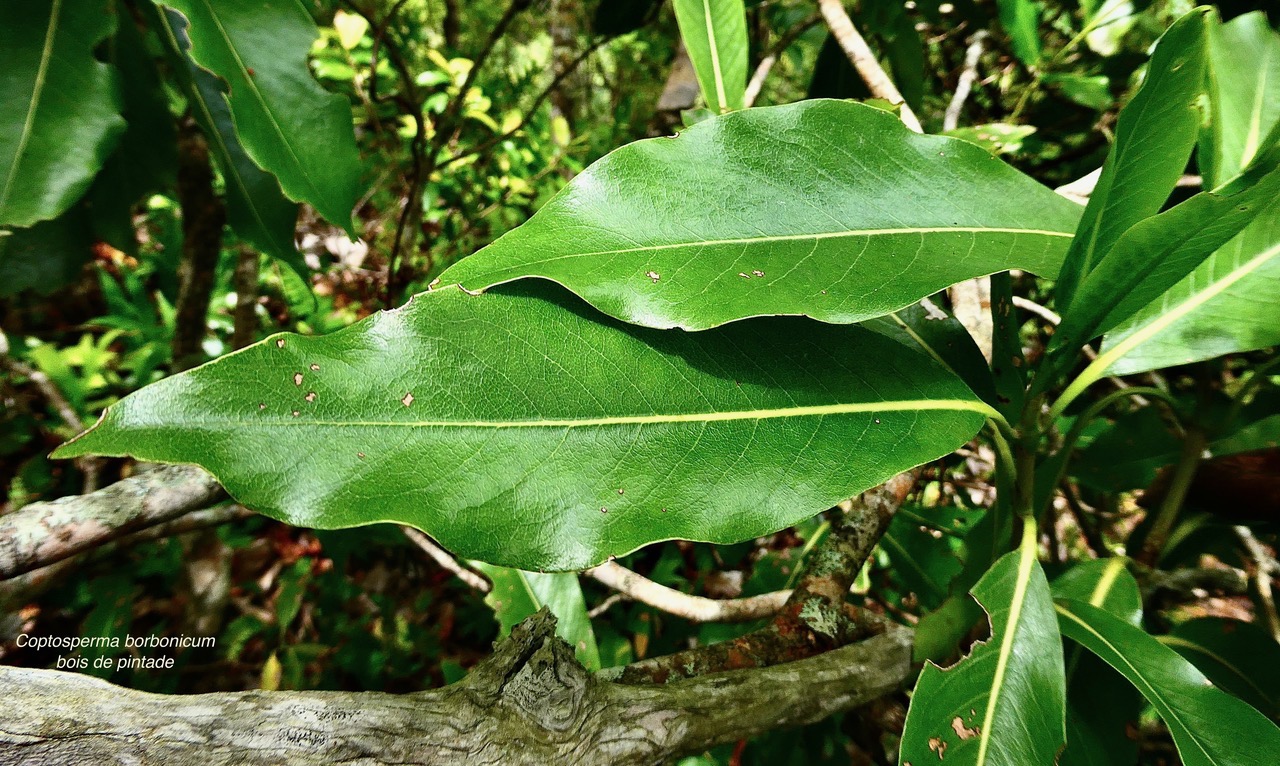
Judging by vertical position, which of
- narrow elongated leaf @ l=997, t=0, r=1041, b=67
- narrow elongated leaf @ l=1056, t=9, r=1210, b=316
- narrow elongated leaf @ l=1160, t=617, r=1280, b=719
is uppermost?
narrow elongated leaf @ l=997, t=0, r=1041, b=67

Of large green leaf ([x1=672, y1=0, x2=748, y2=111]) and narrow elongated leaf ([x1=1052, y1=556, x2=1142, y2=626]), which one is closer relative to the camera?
narrow elongated leaf ([x1=1052, y1=556, x2=1142, y2=626])

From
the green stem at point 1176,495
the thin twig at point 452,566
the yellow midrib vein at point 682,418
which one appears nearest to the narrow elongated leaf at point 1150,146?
the yellow midrib vein at point 682,418

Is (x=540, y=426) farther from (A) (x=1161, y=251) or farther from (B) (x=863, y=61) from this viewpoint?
(B) (x=863, y=61)

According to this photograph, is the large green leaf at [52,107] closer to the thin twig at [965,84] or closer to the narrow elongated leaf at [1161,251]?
the narrow elongated leaf at [1161,251]

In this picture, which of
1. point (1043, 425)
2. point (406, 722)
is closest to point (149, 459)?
point (406, 722)

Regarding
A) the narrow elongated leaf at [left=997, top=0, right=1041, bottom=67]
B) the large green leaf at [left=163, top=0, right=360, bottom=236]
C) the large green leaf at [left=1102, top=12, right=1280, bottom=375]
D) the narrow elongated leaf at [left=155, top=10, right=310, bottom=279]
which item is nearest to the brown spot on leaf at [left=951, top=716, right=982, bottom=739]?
the large green leaf at [left=1102, top=12, right=1280, bottom=375]

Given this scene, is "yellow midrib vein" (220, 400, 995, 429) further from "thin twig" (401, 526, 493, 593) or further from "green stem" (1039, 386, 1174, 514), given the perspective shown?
"thin twig" (401, 526, 493, 593)

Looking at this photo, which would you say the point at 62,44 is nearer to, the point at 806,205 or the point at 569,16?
the point at 806,205
